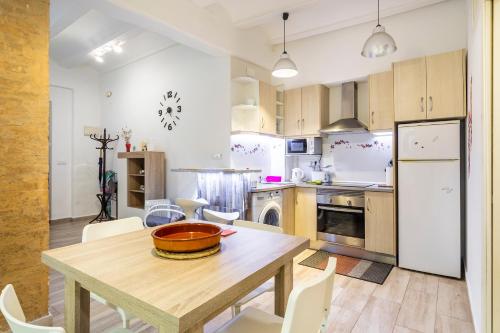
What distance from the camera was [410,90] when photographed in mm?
3125

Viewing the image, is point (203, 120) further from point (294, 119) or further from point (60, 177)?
point (60, 177)

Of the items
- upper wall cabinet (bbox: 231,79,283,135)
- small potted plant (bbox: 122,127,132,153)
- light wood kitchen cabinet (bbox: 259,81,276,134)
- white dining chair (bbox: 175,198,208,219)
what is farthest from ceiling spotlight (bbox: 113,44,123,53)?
white dining chair (bbox: 175,198,208,219)

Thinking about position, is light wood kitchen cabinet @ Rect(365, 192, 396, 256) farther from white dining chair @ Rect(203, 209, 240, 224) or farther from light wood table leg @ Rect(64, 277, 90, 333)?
light wood table leg @ Rect(64, 277, 90, 333)

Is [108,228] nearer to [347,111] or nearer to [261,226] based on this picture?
[261,226]

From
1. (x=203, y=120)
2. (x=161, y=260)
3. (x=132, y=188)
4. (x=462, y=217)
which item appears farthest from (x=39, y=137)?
(x=462, y=217)

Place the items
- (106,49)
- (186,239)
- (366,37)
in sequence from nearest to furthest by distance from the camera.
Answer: (186,239)
(366,37)
(106,49)

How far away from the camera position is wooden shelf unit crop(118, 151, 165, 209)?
4367 millimetres

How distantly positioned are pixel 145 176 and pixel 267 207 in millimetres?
2087

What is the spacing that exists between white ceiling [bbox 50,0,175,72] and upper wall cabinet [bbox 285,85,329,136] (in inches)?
83.9

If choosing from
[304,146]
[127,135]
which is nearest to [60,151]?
[127,135]

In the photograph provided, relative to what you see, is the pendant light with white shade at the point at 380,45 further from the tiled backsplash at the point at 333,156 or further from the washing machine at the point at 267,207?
the washing machine at the point at 267,207

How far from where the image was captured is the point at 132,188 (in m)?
4.97

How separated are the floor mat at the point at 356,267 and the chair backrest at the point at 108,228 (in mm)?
2137

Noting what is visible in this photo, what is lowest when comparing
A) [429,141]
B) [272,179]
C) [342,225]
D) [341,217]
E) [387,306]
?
[387,306]
